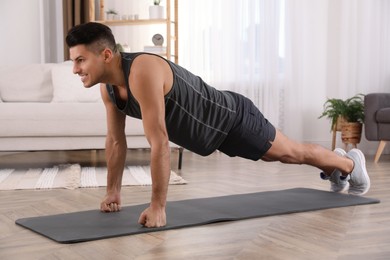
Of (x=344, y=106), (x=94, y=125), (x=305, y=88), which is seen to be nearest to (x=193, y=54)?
(x=305, y=88)

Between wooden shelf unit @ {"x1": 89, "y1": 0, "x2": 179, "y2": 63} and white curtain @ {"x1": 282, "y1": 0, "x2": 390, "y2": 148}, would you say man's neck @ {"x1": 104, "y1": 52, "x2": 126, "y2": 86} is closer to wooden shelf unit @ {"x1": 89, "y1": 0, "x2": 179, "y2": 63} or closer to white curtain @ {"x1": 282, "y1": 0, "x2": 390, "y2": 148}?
wooden shelf unit @ {"x1": 89, "y1": 0, "x2": 179, "y2": 63}

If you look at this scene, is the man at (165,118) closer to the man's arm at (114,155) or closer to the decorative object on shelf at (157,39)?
the man's arm at (114,155)

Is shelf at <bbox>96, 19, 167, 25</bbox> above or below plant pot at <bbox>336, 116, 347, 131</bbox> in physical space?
above

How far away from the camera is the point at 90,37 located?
7.02 ft

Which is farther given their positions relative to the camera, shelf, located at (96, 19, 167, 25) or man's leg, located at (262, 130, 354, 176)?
shelf, located at (96, 19, 167, 25)

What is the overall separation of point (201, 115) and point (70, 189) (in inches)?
45.4

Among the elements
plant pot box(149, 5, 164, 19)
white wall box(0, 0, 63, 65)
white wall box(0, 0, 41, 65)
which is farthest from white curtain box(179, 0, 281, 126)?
white wall box(0, 0, 41, 65)

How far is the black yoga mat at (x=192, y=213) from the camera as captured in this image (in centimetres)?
208

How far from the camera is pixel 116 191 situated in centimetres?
249

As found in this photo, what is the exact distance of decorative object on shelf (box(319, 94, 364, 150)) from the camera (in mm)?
5191

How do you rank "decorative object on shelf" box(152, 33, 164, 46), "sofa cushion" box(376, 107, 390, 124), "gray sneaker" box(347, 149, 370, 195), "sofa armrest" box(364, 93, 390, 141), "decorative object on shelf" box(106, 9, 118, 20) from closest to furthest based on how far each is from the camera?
"gray sneaker" box(347, 149, 370, 195) < "sofa cushion" box(376, 107, 390, 124) < "sofa armrest" box(364, 93, 390, 141) < "decorative object on shelf" box(152, 33, 164, 46) < "decorative object on shelf" box(106, 9, 118, 20)

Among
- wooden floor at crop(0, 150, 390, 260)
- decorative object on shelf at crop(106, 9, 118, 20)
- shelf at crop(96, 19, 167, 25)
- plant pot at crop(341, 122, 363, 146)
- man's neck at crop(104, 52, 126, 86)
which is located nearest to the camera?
wooden floor at crop(0, 150, 390, 260)

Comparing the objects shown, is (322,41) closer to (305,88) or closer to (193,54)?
(305,88)

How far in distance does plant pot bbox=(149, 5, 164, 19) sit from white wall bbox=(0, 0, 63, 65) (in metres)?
1.20
